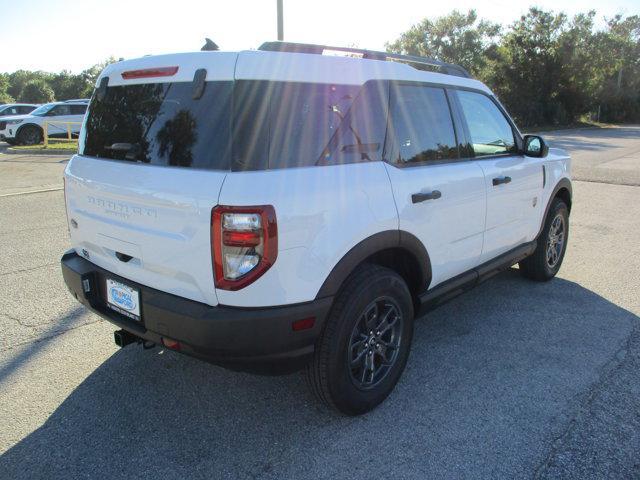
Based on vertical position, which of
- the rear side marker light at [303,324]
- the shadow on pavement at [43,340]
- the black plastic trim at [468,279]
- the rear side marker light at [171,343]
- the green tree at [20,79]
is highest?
the green tree at [20,79]

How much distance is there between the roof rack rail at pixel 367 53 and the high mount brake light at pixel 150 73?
18.1 inches

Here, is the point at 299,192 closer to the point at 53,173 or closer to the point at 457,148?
the point at 457,148

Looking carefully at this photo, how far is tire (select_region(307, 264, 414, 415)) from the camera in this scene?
8.42 feet

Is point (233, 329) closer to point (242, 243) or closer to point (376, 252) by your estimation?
point (242, 243)

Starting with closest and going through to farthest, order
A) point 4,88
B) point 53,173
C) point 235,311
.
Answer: point 235,311, point 53,173, point 4,88

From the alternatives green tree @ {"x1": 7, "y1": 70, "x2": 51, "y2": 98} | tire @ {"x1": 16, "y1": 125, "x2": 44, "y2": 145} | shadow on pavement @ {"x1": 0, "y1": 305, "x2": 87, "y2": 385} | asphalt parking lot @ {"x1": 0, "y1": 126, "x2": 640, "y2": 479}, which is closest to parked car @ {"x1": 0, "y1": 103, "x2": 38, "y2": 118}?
tire @ {"x1": 16, "y1": 125, "x2": 44, "y2": 145}

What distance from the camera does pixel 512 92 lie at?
121ft

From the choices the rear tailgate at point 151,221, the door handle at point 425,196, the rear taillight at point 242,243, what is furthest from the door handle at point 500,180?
the rear tailgate at point 151,221

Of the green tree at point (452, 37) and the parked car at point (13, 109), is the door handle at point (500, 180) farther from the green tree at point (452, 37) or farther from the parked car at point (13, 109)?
the green tree at point (452, 37)

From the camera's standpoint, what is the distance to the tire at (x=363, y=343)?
2.57 m

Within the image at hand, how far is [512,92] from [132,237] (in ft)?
127

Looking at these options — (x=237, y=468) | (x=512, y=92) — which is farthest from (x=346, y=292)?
(x=512, y=92)

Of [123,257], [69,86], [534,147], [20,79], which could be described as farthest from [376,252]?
[20,79]

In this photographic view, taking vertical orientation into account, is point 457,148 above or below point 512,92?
below
